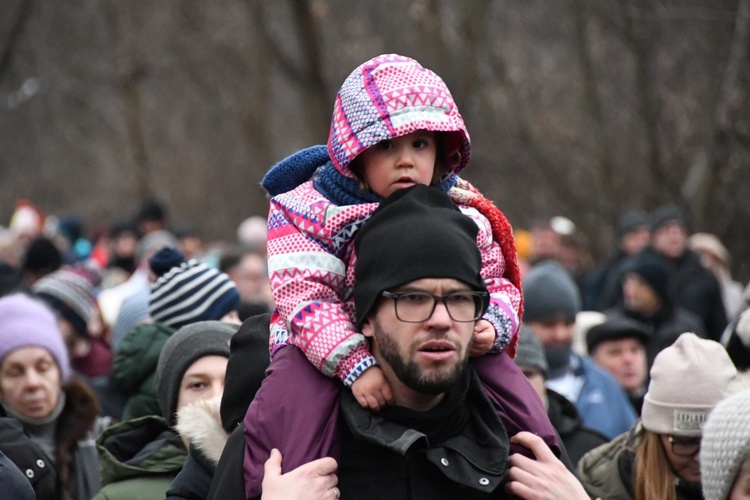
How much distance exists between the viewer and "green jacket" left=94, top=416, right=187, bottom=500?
5238 millimetres

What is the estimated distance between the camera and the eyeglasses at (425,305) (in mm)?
3797

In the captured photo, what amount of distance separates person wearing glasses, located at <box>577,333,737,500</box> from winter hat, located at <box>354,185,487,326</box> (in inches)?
66.2

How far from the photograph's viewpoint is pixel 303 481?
3793mm

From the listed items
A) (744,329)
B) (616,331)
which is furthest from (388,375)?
(616,331)

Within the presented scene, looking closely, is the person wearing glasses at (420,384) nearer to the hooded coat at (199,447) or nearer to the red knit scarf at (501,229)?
the red knit scarf at (501,229)

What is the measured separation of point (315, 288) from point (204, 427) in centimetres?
112

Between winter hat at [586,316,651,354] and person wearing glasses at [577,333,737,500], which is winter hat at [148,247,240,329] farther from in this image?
winter hat at [586,316,651,354]

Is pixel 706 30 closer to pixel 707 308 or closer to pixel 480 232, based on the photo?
pixel 707 308

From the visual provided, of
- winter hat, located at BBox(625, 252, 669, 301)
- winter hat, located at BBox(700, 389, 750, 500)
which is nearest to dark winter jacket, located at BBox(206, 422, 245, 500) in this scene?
winter hat, located at BBox(700, 389, 750, 500)

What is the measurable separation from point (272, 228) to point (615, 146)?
19.6 meters

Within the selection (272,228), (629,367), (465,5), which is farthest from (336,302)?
(465,5)

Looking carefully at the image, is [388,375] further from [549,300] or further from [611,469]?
[549,300]

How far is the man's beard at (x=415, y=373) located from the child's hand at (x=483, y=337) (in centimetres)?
16

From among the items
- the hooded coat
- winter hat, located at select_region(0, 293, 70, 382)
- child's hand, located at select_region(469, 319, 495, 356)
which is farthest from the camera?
winter hat, located at select_region(0, 293, 70, 382)
